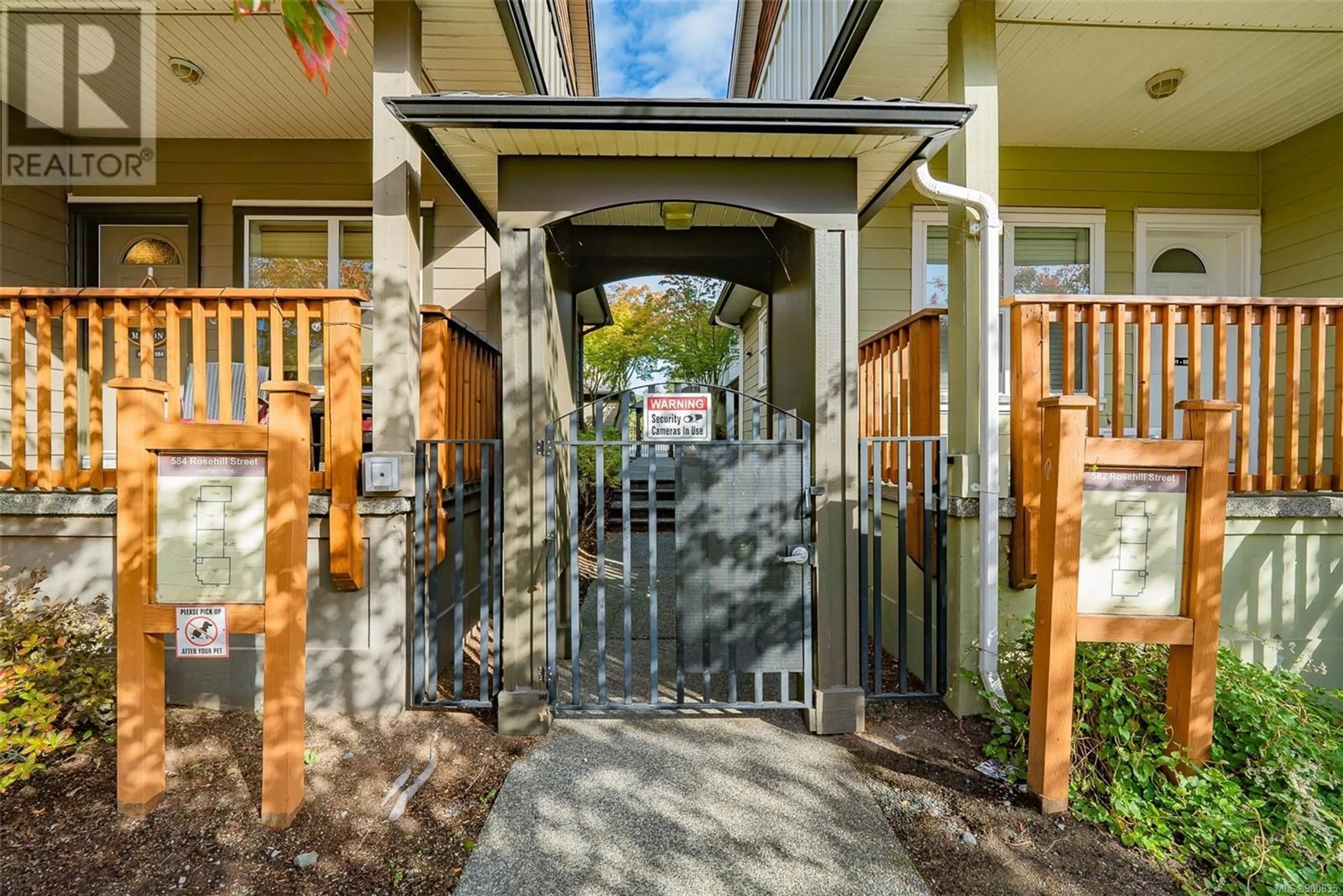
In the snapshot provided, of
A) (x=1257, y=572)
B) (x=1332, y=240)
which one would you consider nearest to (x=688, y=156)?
(x=1257, y=572)

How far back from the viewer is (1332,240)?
4973mm

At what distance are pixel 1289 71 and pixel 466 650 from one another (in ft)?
Answer: 23.1

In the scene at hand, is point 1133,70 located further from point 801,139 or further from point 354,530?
point 354,530

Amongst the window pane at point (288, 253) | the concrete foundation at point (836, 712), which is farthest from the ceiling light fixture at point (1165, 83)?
the window pane at point (288, 253)

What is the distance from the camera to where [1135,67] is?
14.3 feet

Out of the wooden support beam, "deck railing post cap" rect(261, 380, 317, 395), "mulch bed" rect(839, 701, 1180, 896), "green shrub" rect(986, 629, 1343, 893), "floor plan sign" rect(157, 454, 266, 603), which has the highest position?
"deck railing post cap" rect(261, 380, 317, 395)

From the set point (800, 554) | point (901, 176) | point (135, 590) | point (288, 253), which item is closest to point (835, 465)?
point (800, 554)

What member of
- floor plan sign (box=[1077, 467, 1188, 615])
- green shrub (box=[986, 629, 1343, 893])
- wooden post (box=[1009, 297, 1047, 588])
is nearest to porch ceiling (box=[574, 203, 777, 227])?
wooden post (box=[1009, 297, 1047, 588])

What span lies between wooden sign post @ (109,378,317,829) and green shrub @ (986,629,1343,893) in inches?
120

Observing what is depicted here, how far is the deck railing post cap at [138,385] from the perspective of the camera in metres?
2.39

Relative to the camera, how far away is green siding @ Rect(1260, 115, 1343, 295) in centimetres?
496

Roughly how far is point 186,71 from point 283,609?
434cm

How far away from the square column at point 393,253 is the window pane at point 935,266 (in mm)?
4313

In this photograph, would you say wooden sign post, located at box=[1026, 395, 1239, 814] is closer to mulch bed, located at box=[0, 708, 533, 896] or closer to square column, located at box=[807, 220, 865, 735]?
square column, located at box=[807, 220, 865, 735]
